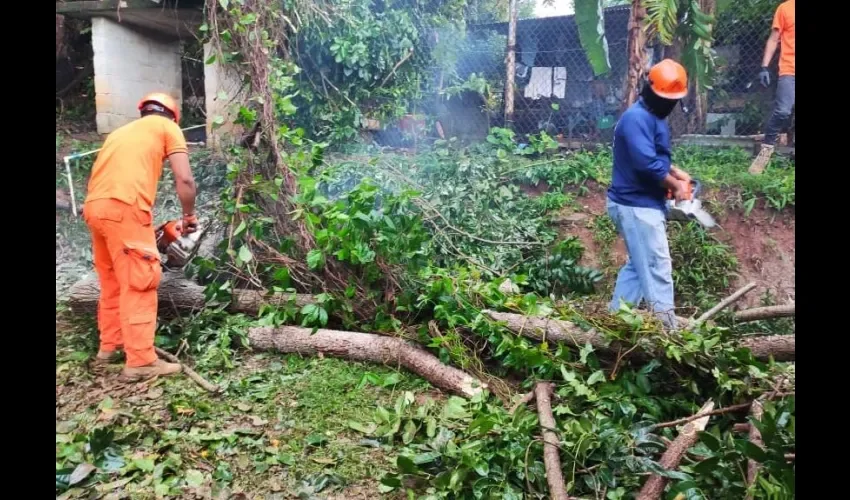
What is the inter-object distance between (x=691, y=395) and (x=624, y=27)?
705 cm

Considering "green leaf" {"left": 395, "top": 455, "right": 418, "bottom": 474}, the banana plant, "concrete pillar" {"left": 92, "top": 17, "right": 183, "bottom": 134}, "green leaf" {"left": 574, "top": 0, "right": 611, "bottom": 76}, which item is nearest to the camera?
"green leaf" {"left": 395, "top": 455, "right": 418, "bottom": 474}

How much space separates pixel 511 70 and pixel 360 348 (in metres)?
5.84

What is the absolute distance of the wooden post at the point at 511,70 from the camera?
8045 millimetres

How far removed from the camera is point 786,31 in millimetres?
6203

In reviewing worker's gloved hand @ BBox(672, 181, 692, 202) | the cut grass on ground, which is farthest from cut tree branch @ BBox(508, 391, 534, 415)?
worker's gloved hand @ BBox(672, 181, 692, 202)

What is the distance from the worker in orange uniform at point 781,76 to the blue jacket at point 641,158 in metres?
3.22

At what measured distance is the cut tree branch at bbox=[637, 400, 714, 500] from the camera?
2205 millimetres

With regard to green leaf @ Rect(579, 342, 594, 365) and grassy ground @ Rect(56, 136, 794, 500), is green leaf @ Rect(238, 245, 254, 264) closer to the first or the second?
grassy ground @ Rect(56, 136, 794, 500)

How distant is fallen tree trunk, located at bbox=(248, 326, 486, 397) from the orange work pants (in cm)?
68

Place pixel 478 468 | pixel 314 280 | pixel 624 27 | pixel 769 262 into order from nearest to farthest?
pixel 478 468 < pixel 314 280 < pixel 769 262 < pixel 624 27

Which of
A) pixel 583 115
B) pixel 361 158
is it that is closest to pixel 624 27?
pixel 583 115

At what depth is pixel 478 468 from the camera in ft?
7.82

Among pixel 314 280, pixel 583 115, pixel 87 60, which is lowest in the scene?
pixel 314 280
